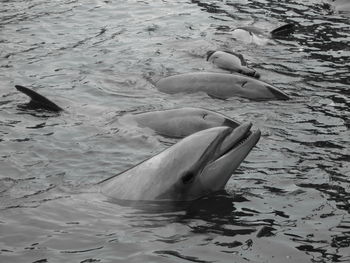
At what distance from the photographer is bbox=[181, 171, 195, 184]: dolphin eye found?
7324 millimetres

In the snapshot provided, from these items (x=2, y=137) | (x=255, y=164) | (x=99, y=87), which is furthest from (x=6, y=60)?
(x=255, y=164)

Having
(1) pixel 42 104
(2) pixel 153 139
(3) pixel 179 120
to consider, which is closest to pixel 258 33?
(3) pixel 179 120

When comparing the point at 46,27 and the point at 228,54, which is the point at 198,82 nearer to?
the point at 228,54

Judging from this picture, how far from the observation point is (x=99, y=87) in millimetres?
12688

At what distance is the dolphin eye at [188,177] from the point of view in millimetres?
7324

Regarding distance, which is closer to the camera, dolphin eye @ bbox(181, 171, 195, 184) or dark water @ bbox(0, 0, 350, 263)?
dark water @ bbox(0, 0, 350, 263)

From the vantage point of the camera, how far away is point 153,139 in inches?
390

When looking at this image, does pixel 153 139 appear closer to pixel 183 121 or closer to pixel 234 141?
pixel 183 121

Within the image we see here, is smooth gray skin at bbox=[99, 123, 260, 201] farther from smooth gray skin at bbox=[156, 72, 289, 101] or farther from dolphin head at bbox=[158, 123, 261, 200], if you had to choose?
smooth gray skin at bbox=[156, 72, 289, 101]

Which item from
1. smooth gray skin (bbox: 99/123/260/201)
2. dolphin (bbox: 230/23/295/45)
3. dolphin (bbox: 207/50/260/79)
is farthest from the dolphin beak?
dolphin (bbox: 230/23/295/45)

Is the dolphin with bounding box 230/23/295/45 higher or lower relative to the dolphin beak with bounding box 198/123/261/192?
lower

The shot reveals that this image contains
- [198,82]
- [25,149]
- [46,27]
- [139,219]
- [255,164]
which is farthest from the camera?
[46,27]

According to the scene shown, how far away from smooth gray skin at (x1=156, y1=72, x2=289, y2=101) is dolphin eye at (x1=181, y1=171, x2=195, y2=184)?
4.41 meters

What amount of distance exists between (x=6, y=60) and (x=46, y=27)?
124 inches
